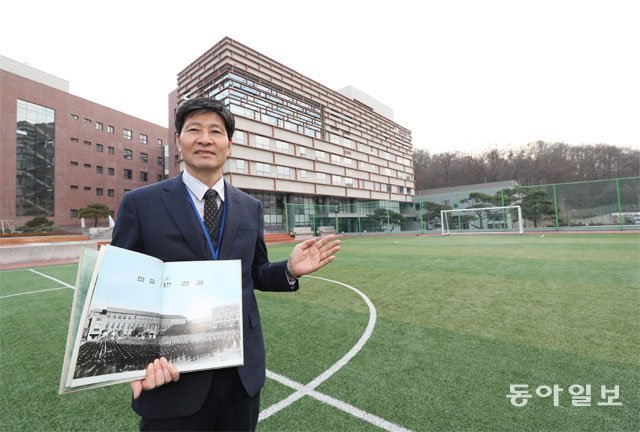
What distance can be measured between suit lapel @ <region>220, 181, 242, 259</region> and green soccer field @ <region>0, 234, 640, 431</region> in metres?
1.75

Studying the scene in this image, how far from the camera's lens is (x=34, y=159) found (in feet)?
111

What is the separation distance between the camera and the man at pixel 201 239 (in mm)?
1210

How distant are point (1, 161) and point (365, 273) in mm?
44150

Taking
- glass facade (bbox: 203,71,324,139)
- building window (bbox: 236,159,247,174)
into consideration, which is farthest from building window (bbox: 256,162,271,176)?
glass facade (bbox: 203,71,324,139)

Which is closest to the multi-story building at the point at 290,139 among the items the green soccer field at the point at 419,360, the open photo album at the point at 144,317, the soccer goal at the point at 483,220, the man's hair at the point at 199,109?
the soccer goal at the point at 483,220

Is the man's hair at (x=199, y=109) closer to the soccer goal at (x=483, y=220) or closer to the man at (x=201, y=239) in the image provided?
the man at (x=201, y=239)

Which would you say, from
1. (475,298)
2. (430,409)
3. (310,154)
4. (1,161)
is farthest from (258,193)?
(430,409)

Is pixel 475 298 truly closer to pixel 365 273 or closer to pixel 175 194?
pixel 365 273

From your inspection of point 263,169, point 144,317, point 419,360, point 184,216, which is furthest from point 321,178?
point 144,317

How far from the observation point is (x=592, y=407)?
2350 mm

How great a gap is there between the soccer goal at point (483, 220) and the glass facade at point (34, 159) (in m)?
46.1

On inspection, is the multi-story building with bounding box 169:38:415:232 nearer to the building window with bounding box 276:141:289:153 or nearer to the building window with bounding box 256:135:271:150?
the building window with bounding box 256:135:271:150

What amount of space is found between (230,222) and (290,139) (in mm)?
39303

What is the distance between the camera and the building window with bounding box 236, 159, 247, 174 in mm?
31953
